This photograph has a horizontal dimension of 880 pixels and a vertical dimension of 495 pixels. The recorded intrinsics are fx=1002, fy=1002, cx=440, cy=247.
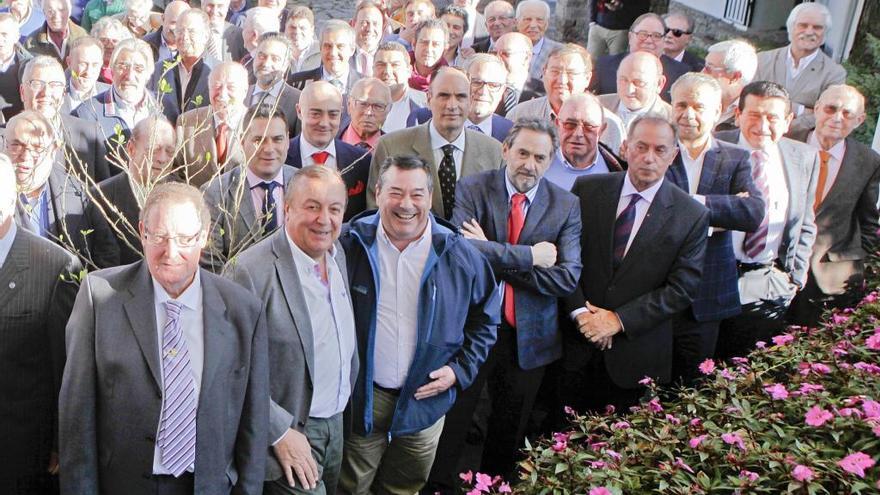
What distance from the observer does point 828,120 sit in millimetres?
6520

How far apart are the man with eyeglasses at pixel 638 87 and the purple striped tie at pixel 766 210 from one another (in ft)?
3.56

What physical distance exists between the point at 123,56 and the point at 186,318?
3825 mm

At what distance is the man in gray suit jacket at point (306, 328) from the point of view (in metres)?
4.29

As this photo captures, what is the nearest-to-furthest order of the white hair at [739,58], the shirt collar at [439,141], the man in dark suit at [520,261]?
the man in dark suit at [520,261], the shirt collar at [439,141], the white hair at [739,58]

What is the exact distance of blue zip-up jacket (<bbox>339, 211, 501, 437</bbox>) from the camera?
474 centimetres

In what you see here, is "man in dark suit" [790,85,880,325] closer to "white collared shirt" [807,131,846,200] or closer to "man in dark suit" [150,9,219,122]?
"white collared shirt" [807,131,846,200]

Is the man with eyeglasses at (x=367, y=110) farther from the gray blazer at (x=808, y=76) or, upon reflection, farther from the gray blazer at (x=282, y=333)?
the gray blazer at (x=808, y=76)

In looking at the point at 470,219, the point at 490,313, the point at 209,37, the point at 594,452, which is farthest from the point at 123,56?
the point at 594,452

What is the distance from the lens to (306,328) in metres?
4.33

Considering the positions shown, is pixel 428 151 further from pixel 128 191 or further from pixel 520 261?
pixel 128 191

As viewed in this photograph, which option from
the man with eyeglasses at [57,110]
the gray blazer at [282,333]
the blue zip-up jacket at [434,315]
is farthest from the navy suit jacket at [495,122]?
the gray blazer at [282,333]

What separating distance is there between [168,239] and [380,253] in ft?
4.26

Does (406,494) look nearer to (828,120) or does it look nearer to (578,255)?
(578,255)

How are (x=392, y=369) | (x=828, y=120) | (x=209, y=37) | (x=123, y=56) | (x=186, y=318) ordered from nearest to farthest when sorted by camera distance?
(x=186, y=318) → (x=392, y=369) → (x=828, y=120) → (x=123, y=56) → (x=209, y=37)
